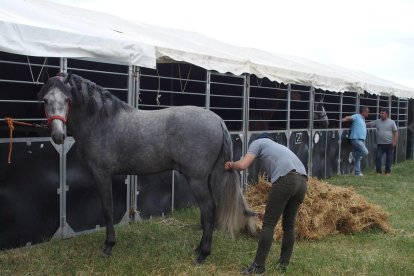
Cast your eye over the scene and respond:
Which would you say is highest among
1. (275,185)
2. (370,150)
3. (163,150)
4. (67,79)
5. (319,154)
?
(67,79)

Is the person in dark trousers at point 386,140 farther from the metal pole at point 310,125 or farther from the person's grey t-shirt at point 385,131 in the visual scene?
the metal pole at point 310,125

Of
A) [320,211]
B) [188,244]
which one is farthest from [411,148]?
[188,244]

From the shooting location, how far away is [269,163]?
4949 millimetres

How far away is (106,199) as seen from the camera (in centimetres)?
541

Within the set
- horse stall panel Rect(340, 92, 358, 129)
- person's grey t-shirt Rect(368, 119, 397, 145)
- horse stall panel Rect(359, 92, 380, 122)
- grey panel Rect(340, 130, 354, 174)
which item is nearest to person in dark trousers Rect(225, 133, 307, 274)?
grey panel Rect(340, 130, 354, 174)

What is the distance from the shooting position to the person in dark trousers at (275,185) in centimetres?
485

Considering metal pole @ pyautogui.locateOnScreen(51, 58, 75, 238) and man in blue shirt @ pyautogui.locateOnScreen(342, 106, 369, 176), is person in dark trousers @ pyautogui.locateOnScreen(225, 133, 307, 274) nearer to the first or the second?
metal pole @ pyautogui.locateOnScreen(51, 58, 75, 238)

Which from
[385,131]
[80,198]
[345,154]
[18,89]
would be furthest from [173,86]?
[385,131]

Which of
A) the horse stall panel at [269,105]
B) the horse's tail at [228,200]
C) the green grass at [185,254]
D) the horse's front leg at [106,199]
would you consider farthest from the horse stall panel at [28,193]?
the horse stall panel at [269,105]

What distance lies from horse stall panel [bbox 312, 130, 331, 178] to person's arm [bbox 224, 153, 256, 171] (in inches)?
267

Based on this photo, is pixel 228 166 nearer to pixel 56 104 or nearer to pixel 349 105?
pixel 56 104

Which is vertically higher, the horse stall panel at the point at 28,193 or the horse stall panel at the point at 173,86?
the horse stall panel at the point at 173,86

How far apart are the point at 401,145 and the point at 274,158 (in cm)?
1423

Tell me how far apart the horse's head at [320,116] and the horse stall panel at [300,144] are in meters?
0.93
